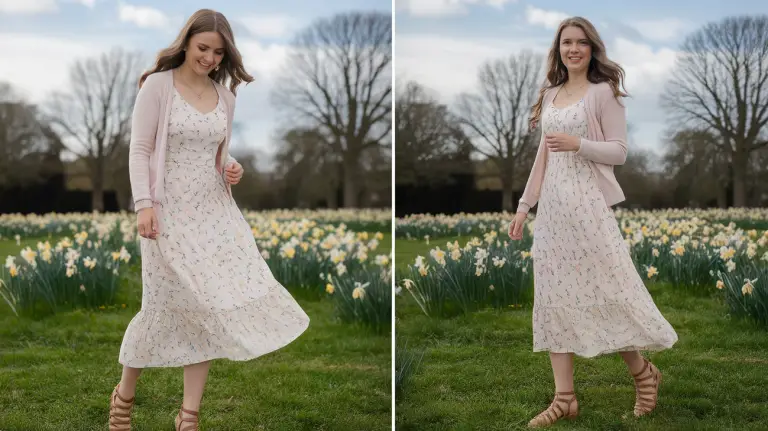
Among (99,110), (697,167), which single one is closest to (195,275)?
(99,110)

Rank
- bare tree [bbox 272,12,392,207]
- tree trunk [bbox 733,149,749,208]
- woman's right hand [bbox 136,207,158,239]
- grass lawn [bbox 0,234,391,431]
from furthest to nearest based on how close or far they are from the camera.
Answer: bare tree [bbox 272,12,392,207] < grass lawn [bbox 0,234,391,431] < tree trunk [bbox 733,149,749,208] < woman's right hand [bbox 136,207,158,239]

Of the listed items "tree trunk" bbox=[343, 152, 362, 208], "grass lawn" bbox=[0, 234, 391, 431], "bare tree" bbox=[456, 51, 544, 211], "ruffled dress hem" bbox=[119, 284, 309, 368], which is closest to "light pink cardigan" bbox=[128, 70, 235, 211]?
"ruffled dress hem" bbox=[119, 284, 309, 368]

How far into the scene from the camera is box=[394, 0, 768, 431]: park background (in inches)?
132

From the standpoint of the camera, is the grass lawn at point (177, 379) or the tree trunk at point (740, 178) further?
the grass lawn at point (177, 379)

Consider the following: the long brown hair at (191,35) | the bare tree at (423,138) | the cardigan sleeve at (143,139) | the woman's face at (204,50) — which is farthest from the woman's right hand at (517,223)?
the cardigan sleeve at (143,139)

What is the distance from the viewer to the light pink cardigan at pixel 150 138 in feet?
8.72

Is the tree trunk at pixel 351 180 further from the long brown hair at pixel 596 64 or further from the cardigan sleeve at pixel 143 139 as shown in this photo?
the cardigan sleeve at pixel 143 139

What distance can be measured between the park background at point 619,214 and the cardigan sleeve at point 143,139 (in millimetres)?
1582

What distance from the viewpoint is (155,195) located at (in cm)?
270

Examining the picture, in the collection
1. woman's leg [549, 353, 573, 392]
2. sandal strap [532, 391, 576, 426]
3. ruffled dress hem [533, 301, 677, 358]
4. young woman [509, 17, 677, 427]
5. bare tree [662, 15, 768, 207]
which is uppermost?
bare tree [662, 15, 768, 207]

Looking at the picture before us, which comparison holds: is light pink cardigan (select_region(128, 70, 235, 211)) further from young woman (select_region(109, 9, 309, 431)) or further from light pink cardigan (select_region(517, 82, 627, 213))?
light pink cardigan (select_region(517, 82, 627, 213))

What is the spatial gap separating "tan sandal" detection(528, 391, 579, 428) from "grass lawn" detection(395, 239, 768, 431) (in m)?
0.05

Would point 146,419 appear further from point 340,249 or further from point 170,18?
point 170,18

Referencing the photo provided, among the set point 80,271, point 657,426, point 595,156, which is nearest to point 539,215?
point 595,156
